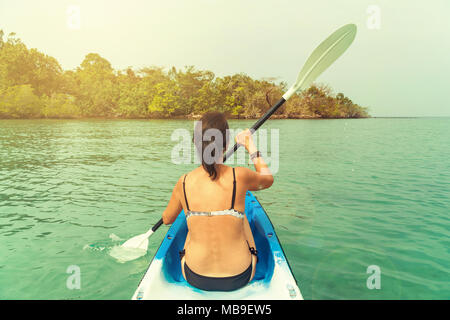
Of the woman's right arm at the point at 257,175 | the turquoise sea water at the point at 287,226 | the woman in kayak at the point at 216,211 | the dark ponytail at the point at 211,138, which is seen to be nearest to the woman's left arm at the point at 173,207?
the woman in kayak at the point at 216,211

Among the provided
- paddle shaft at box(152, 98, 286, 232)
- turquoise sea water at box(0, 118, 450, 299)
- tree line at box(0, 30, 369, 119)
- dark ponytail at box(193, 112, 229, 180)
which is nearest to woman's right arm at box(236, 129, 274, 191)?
dark ponytail at box(193, 112, 229, 180)

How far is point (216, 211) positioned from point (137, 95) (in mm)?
59731

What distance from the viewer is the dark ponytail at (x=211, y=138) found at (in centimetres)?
178

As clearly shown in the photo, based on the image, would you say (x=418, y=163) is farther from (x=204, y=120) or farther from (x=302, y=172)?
(x=204, y=120)

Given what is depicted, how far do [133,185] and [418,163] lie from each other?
31.5 feet

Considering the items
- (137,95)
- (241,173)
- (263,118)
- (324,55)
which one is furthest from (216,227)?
(137,95)

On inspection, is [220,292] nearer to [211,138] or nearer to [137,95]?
[211,138]

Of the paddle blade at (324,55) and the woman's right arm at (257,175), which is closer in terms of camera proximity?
the woman's right arm at (257,175)

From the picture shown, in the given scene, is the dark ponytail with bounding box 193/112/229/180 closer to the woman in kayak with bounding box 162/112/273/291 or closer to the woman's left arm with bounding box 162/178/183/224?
the woman in kayak with bounding box 162/112/273/291

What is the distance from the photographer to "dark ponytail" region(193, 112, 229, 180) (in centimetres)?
178

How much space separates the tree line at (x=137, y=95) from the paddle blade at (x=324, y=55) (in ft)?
171

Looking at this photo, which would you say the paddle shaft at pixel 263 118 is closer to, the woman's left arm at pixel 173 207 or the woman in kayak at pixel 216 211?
the woman's left arm at pixel 173 207

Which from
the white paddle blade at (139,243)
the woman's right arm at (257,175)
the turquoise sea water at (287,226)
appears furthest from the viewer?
the white paddle blade at (139,243)
